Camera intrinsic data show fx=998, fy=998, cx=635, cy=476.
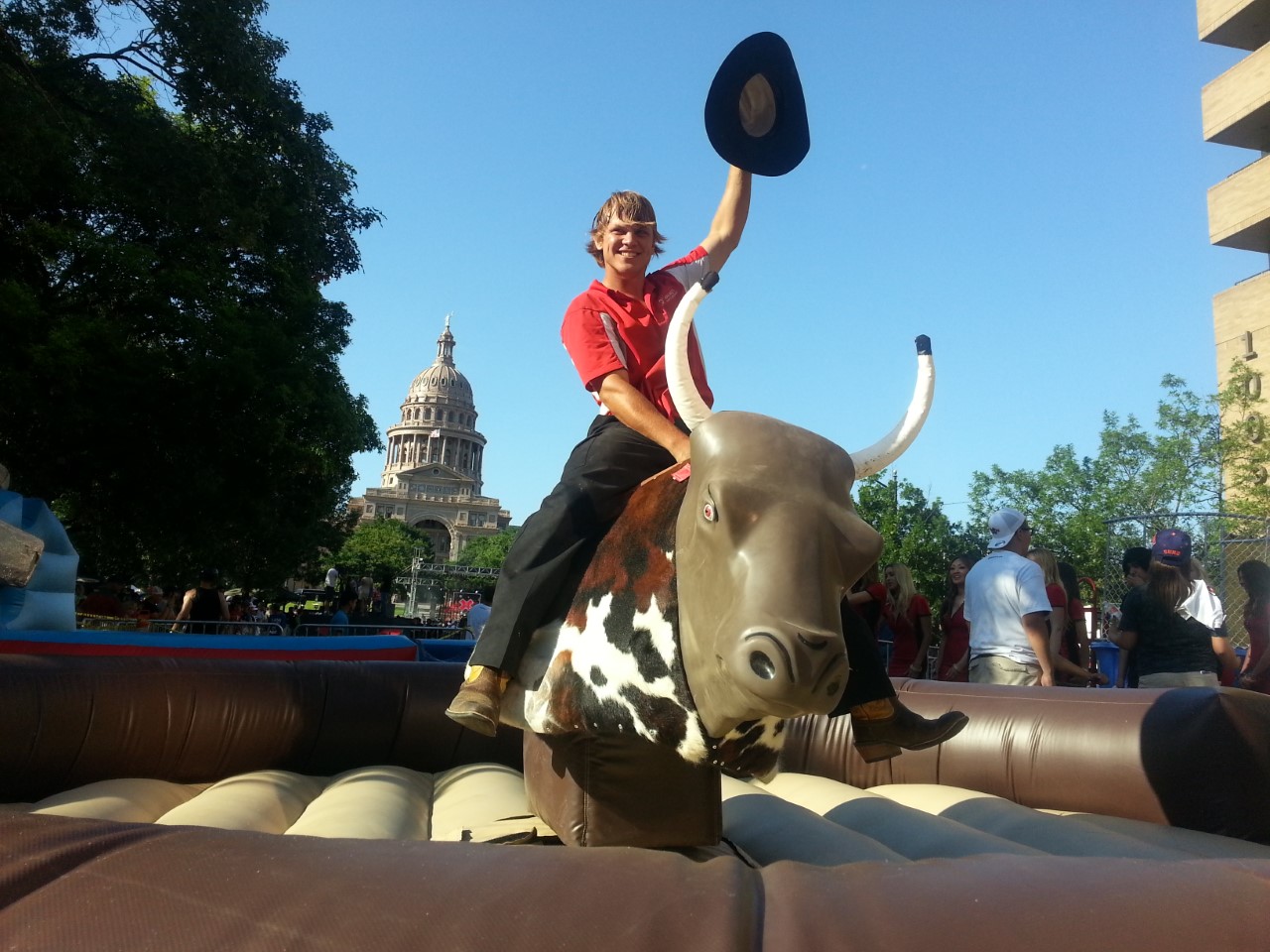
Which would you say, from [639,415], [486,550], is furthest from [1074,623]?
[486,550]

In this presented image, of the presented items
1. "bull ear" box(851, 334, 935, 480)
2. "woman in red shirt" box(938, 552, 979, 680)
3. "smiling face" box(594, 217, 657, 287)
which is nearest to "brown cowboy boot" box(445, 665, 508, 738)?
"bull ear" box(851, 334, 935, 480)

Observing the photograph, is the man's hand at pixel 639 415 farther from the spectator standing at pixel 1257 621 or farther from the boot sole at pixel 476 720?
the spectator standing at pixel 1257 621

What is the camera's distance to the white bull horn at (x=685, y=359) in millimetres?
2344

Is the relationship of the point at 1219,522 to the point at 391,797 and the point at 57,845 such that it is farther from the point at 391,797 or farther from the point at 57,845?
the point at 57,845

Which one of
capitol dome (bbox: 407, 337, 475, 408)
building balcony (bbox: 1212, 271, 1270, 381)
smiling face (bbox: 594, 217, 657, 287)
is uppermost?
capitol dome (bbox: 407, 337, 475, 408)

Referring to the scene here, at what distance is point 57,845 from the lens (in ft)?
4.91

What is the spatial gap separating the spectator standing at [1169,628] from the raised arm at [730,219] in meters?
4.07

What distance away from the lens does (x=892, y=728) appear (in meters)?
2.63

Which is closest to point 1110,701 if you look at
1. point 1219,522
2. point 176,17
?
point 176,17

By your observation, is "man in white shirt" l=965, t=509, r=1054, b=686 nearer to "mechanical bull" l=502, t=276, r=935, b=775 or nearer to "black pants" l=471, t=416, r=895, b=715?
"black pants" l=471, t=416, r=895, b=715

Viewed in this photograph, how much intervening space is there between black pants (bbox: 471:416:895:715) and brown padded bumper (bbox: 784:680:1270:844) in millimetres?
1344

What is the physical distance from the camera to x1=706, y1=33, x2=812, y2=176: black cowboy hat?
2938 mm

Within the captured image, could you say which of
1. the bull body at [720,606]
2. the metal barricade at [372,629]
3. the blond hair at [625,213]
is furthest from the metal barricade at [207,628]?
the bull body at [720,606]

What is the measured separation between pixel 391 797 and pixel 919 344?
9.14ft
